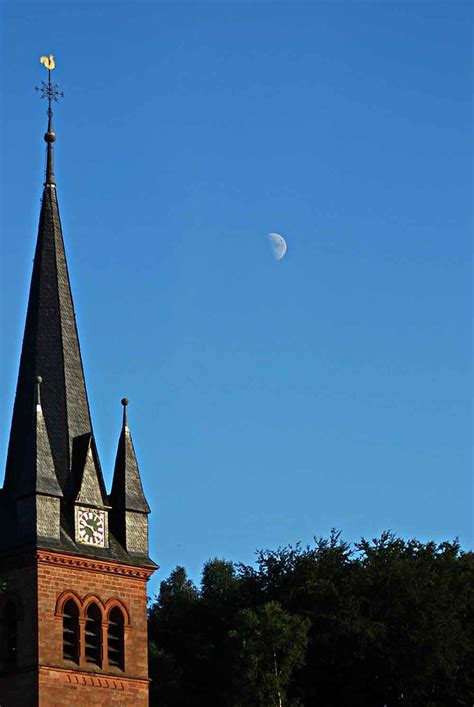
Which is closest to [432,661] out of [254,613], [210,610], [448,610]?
[448,610]

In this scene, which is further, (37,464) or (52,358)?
(52,358)

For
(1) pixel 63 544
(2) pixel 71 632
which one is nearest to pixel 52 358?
(1) pixel 63 544

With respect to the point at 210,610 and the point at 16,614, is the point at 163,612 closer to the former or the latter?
the point at 210,610

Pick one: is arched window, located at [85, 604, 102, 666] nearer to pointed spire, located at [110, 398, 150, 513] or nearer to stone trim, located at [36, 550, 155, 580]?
stone trim, located at [36, 550, 155, 580]

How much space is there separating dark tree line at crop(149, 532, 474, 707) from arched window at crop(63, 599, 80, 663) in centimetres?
1239

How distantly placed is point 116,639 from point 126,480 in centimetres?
608

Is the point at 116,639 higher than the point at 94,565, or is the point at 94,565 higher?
the point at 94,565

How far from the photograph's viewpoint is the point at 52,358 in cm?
7562

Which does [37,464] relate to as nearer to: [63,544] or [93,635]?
[63,544]

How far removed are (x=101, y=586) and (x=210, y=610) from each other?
927 inches

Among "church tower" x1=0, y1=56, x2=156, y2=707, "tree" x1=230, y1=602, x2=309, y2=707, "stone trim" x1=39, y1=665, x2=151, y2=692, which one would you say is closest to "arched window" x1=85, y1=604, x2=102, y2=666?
"church tower" x1=0, y1=56, x2=156, y2=707

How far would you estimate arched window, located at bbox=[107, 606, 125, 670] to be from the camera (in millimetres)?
72750

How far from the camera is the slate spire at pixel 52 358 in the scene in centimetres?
7388

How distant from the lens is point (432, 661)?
8562 cm
